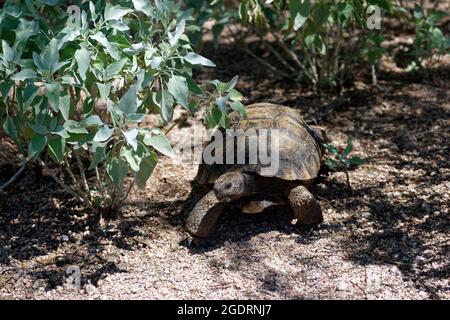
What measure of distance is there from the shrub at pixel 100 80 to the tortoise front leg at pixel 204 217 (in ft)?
1.27

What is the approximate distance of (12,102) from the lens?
3598mm

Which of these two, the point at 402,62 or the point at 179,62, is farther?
the point at 402,62

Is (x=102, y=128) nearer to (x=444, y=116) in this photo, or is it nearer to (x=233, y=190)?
(x=233, y=190)

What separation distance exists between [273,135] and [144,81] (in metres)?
0.89

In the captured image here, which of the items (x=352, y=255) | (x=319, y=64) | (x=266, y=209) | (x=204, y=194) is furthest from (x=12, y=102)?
(x=319, y=64)

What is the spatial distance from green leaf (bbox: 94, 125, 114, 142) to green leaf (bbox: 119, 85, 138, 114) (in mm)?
108

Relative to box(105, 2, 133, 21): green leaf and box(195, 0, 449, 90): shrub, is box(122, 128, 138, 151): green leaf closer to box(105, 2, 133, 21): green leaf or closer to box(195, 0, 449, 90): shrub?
box(105, 2, 133, 21): green leaf

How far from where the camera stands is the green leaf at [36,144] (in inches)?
124

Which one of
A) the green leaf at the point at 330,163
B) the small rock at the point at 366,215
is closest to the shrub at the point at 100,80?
the green leaf at the point at 330,163

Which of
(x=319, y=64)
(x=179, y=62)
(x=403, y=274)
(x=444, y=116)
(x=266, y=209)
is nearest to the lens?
(x=403, y=274)

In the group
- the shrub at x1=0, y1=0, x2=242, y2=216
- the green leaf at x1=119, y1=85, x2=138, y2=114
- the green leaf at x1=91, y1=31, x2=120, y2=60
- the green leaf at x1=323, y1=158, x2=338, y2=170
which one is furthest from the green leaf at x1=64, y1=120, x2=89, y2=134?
the green leaf at x1=323, y1=158, x2=338, y2=170

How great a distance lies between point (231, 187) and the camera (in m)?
3.56

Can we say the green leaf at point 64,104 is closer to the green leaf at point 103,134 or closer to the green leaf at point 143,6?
the green leaf at point 103,134

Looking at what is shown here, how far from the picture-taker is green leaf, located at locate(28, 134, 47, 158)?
10.3 ft
